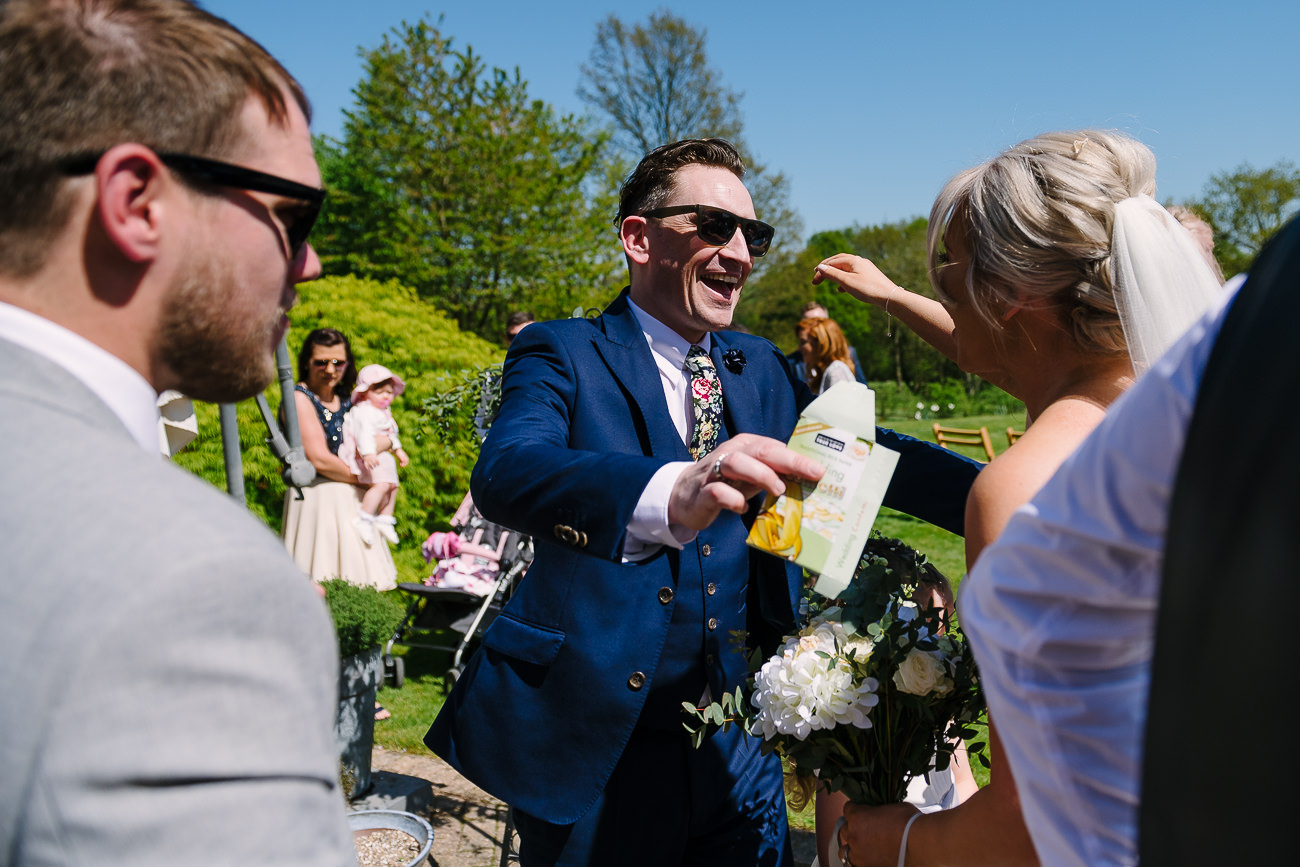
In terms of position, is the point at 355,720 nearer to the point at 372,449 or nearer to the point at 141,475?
the point at 372,449

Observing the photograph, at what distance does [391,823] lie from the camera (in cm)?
367

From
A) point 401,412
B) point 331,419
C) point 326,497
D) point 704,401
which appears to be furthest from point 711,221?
point 401,412

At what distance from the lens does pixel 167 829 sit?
0.77 meters

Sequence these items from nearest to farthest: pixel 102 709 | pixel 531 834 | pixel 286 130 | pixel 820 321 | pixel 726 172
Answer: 1. pixel 102 709
2. pixel 286 130
3. pixel 531 834
4. pixel 726 172
5. pixel 820 321

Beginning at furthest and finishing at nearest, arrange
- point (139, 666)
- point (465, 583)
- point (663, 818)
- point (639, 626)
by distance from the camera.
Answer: point (465, 583) < point (663, 818) < point (639, 626) < point (139, 666)

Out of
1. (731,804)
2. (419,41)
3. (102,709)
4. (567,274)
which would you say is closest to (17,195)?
(102,709)

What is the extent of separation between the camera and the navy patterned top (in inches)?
266

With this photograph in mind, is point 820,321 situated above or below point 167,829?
above

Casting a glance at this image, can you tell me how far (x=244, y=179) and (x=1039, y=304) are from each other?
58.2 inches

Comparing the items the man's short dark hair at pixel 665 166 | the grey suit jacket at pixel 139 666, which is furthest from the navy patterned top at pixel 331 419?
the grey suit jacket at pixel 139 666

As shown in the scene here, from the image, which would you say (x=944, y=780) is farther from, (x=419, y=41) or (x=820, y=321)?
(x=419, y=41)

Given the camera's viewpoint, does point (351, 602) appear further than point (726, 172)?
Yes

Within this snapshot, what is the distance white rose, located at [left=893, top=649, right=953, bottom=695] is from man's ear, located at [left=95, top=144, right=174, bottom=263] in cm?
160

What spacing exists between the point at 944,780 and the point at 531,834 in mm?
1391
